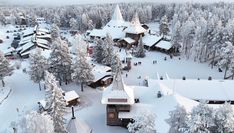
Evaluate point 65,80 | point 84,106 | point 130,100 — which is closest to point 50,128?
point 130,100

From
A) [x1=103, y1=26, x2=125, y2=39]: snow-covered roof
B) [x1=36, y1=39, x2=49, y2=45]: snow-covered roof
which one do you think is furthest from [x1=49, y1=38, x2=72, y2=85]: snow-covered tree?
[x1=103, y1=26, x2=125, y2=39]: snow-covered roof

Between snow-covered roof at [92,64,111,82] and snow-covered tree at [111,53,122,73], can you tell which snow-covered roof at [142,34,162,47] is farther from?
snow-covered tree at [111,53,122,73]

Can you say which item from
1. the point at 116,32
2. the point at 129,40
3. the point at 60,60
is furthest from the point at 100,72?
the point at 116,32

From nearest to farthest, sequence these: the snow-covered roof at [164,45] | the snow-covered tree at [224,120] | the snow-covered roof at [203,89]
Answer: the snow-covered tree at [224,120] < the snow-covered roof at [203,89] < the snow-covered roof at [164,45]

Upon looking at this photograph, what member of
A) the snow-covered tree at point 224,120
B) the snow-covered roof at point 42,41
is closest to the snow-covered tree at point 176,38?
the snow-covered roof at point 42,41

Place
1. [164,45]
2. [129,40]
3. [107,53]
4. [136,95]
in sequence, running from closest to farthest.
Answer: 1. [136,95]
2. [107,53]
3. [164,45]
4. [129,40]

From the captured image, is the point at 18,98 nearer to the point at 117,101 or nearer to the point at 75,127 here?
the point at 117,101

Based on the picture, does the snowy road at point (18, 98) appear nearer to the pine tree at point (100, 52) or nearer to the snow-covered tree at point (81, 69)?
the snow-covered tree at point (81, 69)
